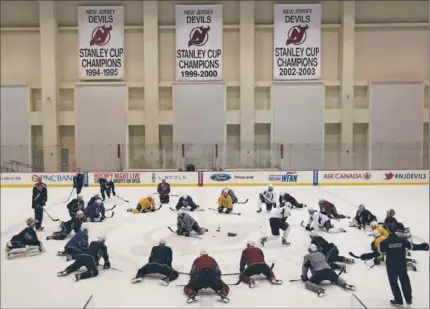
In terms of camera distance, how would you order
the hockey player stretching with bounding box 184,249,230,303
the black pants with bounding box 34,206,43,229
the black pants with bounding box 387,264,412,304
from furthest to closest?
the black pants with bounding box 34,206,43,229 < the hockey player stretching with bounding box 184,249,230,303 < the black pants with bounding box 387,264,412,304

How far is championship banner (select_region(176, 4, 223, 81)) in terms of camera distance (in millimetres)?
24156

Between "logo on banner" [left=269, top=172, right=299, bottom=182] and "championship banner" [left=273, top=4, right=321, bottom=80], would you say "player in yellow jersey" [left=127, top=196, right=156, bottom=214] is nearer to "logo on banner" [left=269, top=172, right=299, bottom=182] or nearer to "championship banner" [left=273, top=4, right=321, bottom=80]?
"logo on banner" [left=269, top=172, right=299, bottom=182]

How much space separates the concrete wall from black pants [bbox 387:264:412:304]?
18293 mm

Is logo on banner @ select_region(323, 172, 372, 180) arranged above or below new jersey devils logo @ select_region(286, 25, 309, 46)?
below

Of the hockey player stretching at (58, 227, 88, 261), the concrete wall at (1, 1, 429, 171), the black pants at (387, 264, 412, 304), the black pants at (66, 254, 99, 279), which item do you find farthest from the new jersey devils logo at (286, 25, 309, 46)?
the black pants at (387, 264, 412, 304)

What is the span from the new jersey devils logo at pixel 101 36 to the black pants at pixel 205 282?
20.6 m

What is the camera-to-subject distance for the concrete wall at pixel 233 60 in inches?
941

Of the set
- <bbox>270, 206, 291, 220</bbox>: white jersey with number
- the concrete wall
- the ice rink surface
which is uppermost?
the concrete wall

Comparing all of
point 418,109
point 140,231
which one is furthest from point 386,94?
point 140,231

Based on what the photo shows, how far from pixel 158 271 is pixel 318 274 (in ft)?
8.06

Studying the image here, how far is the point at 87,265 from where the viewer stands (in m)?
6.98

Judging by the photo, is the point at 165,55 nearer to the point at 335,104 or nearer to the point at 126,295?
the point at 335,104

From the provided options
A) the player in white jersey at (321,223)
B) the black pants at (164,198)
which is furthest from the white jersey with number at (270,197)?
the black pants at (164,198)

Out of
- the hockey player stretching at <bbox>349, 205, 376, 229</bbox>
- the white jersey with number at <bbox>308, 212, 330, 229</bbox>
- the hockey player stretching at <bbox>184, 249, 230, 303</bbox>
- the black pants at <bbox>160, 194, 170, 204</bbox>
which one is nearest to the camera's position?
the hockey player stretching at <bbox>184, 249, 230, 303</bbox>
